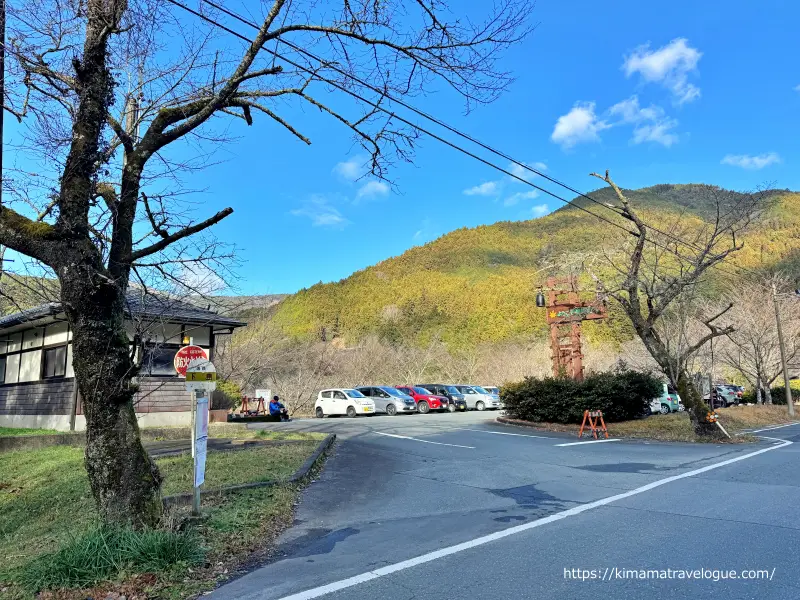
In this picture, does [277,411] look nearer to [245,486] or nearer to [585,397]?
[585,397]

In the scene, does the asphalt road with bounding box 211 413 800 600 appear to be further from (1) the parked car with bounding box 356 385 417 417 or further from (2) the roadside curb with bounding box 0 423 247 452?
(1) the parked car with bounding box 356 385 417 417

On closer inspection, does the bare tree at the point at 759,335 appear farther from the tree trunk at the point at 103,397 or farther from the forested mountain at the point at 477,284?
the tree trunk at the point at 103,397

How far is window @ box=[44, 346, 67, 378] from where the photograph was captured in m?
18.5

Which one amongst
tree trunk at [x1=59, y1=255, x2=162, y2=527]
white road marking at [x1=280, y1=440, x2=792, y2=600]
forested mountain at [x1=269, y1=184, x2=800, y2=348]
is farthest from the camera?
forested mountain at [x1=269, y1=184, x2=800, y2=348]

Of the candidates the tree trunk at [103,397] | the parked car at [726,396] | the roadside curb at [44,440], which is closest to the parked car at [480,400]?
the parked car at [726,396]

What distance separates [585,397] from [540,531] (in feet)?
46.7

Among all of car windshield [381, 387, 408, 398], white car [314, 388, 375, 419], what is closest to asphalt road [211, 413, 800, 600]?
white car [314, 388, 375, 419]

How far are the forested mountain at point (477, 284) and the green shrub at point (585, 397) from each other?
660 cm

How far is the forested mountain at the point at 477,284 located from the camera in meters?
49.4

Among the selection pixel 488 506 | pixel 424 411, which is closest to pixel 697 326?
pixel 424 411

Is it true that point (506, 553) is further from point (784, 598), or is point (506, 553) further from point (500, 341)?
point (500, 341)

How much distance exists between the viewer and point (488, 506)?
7395mm

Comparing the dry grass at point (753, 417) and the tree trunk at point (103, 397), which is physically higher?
the tree trunk at point (103, 397)

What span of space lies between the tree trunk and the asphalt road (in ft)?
4.81
